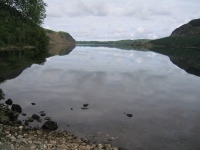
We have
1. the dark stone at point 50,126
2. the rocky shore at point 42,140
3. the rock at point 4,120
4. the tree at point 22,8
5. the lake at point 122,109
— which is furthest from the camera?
the tree at point 22,8

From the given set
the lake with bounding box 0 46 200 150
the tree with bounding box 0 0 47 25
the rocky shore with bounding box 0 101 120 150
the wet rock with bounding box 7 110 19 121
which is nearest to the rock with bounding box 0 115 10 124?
the rocky shore with bounding box 0 101 120 150

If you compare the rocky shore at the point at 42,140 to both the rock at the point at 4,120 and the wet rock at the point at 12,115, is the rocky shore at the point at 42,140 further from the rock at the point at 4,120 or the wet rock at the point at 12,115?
the wet rock at the point at 12,115

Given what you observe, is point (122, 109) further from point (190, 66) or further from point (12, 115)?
point (190, 66)

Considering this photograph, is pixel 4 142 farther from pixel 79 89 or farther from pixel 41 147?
pixel 79 89

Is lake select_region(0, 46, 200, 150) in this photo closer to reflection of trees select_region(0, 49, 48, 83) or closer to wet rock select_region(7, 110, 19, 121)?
wet rock select_region(7, 110, 19, 121)

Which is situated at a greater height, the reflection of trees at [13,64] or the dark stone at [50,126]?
the reflection of trees at [13,64]

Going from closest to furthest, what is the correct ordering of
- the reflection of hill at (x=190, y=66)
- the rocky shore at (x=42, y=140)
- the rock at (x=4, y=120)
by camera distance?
1. the rocky shore at (x=42, y=140)
2. the rock at (x=4, y=120)
3. the reflection of hill at (x=190, y=66)

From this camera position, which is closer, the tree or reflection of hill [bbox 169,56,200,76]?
the tree

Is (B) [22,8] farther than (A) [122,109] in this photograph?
Yes

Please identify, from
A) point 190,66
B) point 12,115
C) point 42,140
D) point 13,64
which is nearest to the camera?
point 42,140

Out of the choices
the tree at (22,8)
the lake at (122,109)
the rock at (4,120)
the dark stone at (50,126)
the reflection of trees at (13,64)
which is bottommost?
the lake at (122,109)

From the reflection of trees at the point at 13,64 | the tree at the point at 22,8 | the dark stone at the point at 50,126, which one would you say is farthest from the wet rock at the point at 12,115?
the reflection of trees at the point at 13,64

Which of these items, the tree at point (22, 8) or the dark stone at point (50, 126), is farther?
the tree at point (22, 8)

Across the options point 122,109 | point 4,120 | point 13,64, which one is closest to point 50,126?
point 4,120
